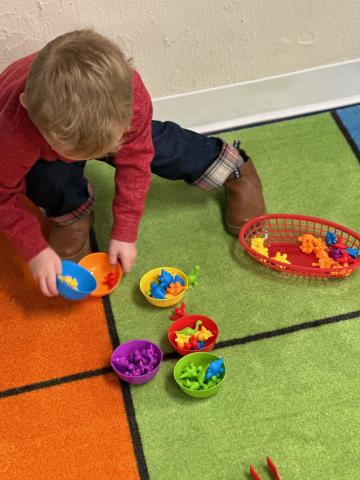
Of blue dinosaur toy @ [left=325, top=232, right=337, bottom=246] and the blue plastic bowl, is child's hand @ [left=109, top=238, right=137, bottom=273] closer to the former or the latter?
the blue plastic bowl

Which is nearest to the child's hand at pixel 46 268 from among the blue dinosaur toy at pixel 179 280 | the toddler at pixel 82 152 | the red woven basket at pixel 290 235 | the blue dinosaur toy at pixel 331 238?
the toddler at pixel 82 152

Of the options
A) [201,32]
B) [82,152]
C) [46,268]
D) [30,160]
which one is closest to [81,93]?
[82,152]

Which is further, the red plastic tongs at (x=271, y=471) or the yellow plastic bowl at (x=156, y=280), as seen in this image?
the yellow plastic bowl at (x=156, y=280)

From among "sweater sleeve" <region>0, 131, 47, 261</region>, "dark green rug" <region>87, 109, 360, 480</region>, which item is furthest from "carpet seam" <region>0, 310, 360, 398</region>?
"sweater sleeve" <region>0, 131, 47, 261</region>

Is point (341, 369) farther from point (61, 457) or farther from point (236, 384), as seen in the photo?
point (61, 457)

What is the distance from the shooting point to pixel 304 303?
3.88 feet

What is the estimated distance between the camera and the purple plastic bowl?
1.06m

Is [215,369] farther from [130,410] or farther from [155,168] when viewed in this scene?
[155,168]

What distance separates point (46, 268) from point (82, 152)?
27 cm

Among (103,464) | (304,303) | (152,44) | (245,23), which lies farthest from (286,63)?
(103,464)

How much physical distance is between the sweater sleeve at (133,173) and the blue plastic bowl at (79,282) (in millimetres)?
83

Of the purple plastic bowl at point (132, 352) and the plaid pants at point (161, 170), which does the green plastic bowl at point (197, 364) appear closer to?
the purple plastic bowl at point (132, 352)

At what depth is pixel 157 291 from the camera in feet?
3.85

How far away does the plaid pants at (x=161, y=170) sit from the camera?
1.15 m
